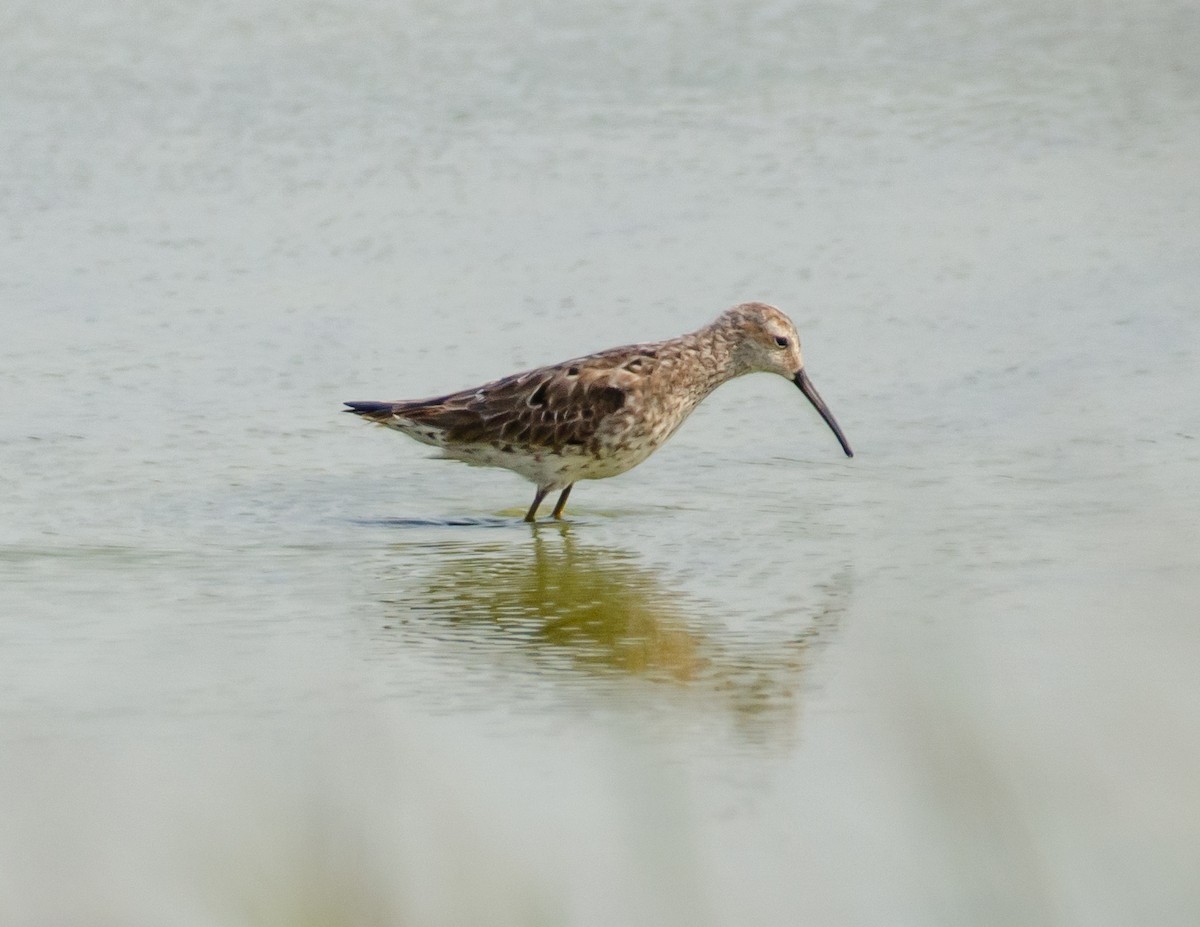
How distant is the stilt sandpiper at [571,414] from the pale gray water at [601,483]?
0.21 metres

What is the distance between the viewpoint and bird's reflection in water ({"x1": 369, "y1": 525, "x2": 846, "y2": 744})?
17.7 feet

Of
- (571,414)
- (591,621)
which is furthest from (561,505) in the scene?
(591,621)

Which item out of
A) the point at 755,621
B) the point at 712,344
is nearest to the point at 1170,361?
the point at 712,344

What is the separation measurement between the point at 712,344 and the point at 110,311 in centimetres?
296

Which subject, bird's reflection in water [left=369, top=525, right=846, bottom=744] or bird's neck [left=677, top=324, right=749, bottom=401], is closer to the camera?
bird's reflection in water [left=369, top=525, right=846, bottom=744]

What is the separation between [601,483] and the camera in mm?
8344

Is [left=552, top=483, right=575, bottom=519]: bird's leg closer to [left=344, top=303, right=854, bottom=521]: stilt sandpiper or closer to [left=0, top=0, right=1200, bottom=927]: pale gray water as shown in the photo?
[left=344, top=303, right=854, bottom=521]: stilt sandpiper

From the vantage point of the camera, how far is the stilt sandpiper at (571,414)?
300 inches

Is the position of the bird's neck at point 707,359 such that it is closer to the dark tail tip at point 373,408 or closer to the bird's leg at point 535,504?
the bird's leg at point 535,504

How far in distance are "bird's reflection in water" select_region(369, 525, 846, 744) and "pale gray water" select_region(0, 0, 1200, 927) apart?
3 centimetres

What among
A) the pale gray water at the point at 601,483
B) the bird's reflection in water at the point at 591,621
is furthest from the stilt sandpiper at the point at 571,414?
the bird's reflection in water at the point at 591,621

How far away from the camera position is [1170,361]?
8930mm

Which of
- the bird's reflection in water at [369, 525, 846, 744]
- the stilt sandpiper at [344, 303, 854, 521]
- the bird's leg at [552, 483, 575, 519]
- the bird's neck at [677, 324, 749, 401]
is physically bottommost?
the bird's reflection in water at [369, 525, 846, 744]

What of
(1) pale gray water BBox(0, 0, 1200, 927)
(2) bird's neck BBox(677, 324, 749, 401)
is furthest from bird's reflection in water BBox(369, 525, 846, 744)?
(2) bird's neck BBox(677, 324, 749, 401)
